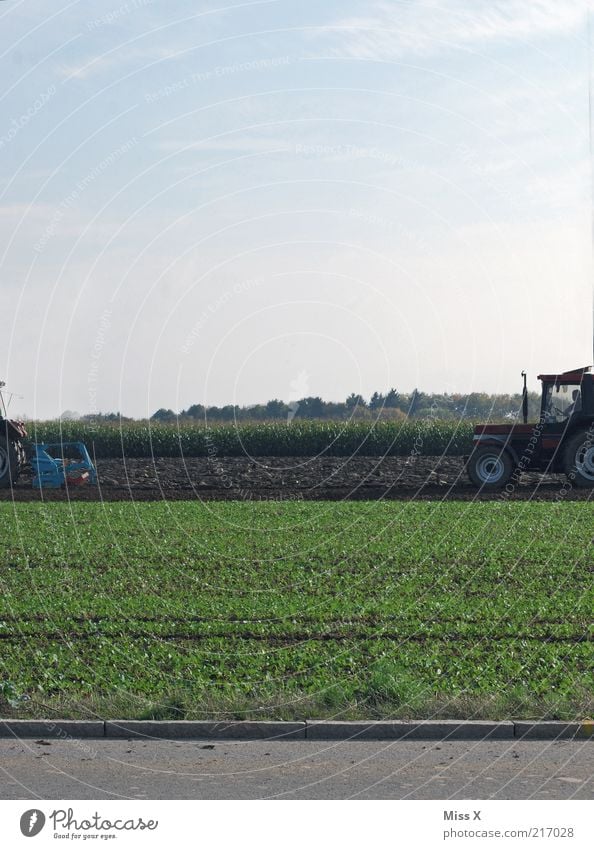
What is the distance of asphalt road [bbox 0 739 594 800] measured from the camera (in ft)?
26.8

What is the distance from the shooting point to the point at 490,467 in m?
34.8

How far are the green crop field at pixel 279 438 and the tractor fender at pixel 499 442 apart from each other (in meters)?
18.6

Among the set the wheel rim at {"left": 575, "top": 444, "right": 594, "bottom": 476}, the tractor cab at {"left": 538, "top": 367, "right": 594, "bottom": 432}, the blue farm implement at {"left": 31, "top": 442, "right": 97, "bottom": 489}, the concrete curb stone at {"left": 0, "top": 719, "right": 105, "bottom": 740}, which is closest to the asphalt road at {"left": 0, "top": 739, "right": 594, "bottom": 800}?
the concrete curb stone at {"left": 0, "top": 719, "right": 105, "bottom": 740}

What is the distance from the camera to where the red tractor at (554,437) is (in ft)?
110

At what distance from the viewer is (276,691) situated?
11008mm

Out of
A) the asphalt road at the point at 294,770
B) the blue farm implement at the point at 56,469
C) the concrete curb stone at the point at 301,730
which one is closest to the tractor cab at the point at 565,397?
the blue farm implement at the point at 56,469

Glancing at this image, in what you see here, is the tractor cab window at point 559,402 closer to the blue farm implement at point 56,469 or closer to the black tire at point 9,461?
the blue farm implement at point 56,469

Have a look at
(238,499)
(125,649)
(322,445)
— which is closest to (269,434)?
(322,445)

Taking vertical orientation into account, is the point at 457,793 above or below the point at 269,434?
below

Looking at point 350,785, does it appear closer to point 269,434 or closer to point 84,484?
point 84,484

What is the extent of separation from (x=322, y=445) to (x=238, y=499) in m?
21.8

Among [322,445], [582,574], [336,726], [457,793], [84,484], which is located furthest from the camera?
[322,445]

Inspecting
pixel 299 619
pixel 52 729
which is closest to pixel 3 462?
pixel 299 619
